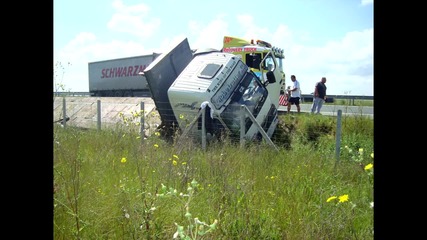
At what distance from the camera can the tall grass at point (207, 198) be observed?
8.44ft

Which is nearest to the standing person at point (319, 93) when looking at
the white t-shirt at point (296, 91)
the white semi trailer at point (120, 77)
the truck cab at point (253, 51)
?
the white t-shirt at point (296, 91)

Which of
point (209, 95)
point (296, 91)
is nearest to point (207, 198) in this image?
point (209, 95)

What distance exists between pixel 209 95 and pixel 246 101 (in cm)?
106

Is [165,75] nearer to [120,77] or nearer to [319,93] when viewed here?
[319,93]

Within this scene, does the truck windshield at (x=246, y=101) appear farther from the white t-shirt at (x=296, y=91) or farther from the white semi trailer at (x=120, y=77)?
the white semi trailer at (x=120, y=77)

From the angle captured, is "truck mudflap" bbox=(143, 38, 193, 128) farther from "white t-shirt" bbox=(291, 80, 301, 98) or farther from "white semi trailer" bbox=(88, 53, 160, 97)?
"white semi trailer" bbox=(88, 53, 160, 97)

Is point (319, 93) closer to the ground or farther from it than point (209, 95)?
farther from it

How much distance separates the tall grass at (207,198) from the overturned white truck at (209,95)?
8.31 feet

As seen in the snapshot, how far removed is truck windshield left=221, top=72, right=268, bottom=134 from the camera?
7.96 metres

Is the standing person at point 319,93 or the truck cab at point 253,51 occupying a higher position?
the truck cab at point 253,51

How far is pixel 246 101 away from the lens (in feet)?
28.0
